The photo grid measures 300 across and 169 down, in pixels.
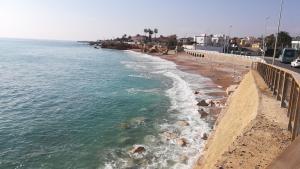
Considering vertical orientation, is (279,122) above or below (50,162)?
above

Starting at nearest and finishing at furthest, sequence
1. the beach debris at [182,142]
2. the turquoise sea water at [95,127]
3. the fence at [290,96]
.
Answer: the fence at [290,96] → the turquoise sea water at [95,127] → the beach debris at [182,142]

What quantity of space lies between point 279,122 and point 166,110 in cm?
1522

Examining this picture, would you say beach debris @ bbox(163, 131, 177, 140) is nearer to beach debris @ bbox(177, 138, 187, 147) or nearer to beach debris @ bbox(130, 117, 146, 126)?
beach debris @ bbox(177, 138, 187, 147)

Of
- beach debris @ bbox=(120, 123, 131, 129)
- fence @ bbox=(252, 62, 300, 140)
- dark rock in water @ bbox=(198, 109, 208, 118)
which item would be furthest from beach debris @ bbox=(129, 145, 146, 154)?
dark rock in water @ bbox=(198, 109, 208, 118)

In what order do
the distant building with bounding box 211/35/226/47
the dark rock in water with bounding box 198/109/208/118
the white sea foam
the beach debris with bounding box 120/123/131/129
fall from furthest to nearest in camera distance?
the distant building with bounding box 211/35/226/47
the dark rock in water with bounding box 198/109/208/118
the beach debris with bounding box 120/123/131/129
the white sea foam

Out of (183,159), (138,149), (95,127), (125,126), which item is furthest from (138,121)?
(183,159)

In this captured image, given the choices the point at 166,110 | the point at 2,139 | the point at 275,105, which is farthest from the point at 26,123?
the point at 275,105

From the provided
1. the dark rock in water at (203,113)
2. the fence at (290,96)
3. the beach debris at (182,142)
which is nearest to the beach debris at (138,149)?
the beach debris at (182,142)

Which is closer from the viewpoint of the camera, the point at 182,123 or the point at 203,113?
the point at 182,123

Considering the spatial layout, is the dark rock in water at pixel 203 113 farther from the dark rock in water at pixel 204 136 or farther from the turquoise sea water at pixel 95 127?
the dark rock in water at pixel 204 136

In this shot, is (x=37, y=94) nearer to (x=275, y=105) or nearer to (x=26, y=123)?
(x=26, y=123)

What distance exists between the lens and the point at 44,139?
747 inches

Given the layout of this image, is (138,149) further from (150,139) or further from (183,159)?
(183,159)

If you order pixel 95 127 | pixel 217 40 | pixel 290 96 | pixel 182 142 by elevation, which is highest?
pixel 217 40
